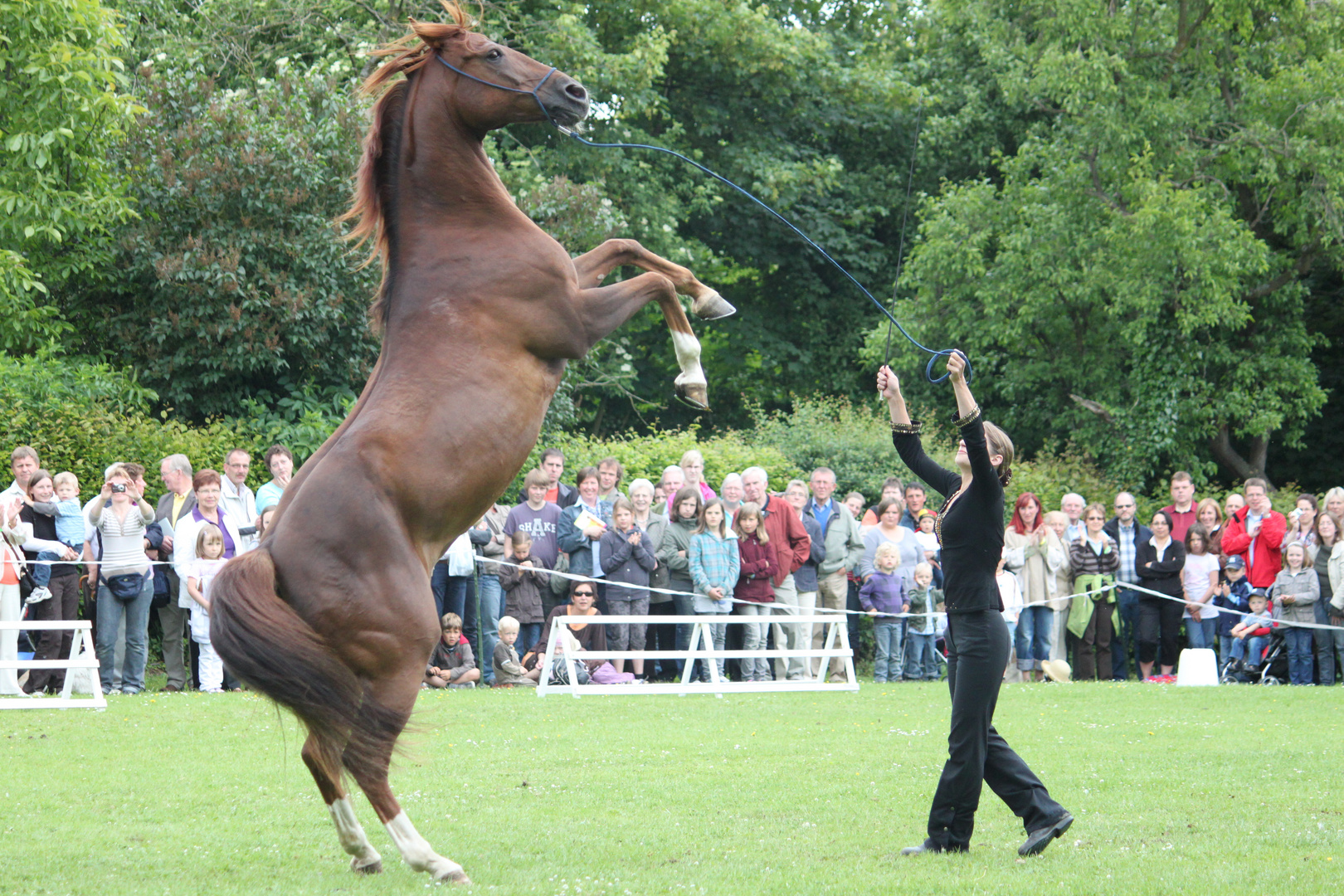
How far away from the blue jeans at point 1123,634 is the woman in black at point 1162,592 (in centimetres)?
18

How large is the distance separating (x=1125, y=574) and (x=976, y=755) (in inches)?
379

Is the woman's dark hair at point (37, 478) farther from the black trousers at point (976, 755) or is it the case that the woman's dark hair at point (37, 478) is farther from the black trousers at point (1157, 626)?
the black trousers at point (1157, 626)


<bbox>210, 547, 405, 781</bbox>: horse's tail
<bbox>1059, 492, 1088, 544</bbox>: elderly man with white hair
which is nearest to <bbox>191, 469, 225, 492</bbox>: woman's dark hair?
<bbox>210, 547, 405, 781</bbox>: horse's tail

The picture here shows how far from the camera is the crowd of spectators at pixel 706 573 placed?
10945 millimetres

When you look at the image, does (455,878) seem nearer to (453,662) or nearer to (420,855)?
(420,855)

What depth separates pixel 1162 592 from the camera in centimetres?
1398

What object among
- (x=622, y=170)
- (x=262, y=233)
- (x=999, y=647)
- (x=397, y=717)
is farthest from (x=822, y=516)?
(x=622, y=170)

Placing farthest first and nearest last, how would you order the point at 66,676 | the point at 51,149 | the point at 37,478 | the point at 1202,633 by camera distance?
the point at 51,149
the point at 1202,633
the point at 37,478
the point at 66,676

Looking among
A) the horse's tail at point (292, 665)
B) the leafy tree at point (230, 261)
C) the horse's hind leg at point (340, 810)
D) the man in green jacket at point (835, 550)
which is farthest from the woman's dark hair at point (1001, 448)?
the leafy tree at point (230, 261)

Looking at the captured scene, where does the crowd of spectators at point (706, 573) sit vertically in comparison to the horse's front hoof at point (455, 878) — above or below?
above

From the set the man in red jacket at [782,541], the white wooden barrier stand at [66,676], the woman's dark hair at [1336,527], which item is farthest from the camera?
the woman's dark hair at [1336,527]

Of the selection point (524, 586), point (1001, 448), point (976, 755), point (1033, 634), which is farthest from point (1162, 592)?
point (976, 755)

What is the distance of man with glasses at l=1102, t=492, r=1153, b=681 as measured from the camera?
14.2 meters

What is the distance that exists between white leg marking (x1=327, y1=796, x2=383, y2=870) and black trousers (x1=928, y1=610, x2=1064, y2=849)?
2194mm
